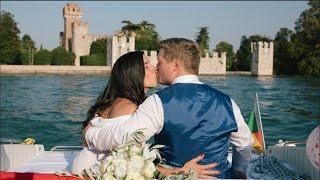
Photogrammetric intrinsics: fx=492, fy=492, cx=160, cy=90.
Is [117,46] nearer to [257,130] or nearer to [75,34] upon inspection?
[75,34]

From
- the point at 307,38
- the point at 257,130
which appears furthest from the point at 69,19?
the point at 257,130

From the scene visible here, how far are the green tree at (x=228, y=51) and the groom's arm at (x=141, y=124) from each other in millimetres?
51615

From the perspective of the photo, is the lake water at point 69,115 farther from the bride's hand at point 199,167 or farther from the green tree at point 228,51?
the green tree at point 228,51

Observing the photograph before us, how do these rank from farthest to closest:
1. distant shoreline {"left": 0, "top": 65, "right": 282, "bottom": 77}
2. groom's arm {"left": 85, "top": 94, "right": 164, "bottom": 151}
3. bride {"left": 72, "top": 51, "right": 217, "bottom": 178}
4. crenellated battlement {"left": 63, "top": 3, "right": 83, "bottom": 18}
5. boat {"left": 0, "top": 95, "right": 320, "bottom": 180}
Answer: crenellated battlement {"left": 63, "top": 3, "right": 83, "bottom": 18}
distant shoreline {"left": 0, "top": 65, "right": 282, "bottom": 77}
boat {"left": 0, "top": 95, "right": 320, "bottom": 180}
bride {"left": 72, "top": 51, "right": 217, "bottom": 178}
groom's arm {"left": 85, "top": 94, "right": 164, "bottom": 151}

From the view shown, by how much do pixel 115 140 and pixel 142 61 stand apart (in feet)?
1.98

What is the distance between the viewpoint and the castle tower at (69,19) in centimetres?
5634

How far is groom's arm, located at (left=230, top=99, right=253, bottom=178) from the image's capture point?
91.5 inches

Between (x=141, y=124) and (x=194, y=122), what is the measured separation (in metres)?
0.24

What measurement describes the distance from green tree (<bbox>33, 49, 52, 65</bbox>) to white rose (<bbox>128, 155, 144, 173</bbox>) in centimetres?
4775

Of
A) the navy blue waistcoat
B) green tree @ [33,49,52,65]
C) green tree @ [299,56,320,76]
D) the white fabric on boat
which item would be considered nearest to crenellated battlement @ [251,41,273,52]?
green tree @ [299,56,320,76]

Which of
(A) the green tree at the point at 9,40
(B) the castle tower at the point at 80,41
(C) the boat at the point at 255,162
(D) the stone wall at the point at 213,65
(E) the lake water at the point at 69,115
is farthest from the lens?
(B) the castle tower at the point at 80,41

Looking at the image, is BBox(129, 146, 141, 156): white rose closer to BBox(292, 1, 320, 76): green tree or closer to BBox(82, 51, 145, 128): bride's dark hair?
BBox(82, 51, 145, 128): bride's dark hair

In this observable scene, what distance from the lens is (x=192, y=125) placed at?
7.18 ft

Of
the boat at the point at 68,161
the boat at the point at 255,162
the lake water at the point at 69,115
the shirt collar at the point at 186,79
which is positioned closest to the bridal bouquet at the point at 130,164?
the shirt collar at the point at 186,79
